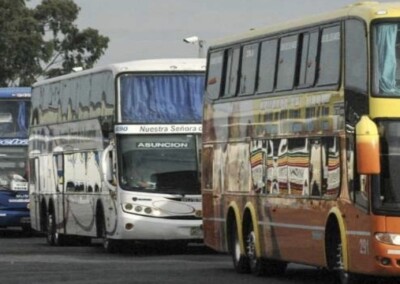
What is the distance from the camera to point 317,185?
20609 millimetres

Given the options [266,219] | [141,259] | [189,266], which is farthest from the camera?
[141,259]

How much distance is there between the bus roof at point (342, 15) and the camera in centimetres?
1886

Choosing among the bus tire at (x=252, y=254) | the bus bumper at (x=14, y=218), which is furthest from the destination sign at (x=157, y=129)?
the bus bumper at (x=14, y=218)

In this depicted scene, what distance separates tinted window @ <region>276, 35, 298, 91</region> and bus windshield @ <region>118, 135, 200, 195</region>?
824cm

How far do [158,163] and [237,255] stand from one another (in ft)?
20.6

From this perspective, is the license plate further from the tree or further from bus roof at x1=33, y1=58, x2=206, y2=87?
the tree

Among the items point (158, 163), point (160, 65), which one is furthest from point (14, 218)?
point (158, 163)

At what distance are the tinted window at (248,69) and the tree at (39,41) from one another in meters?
58.7

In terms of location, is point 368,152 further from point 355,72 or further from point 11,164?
point 11,164

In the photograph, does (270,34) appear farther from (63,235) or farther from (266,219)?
(63,235)

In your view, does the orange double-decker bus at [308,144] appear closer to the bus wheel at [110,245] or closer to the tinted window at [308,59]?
the tinted window at [308,59]

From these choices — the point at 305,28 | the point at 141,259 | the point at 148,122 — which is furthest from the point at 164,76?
the point at 305,28

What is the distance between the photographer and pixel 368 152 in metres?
17.8

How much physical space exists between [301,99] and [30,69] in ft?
205
